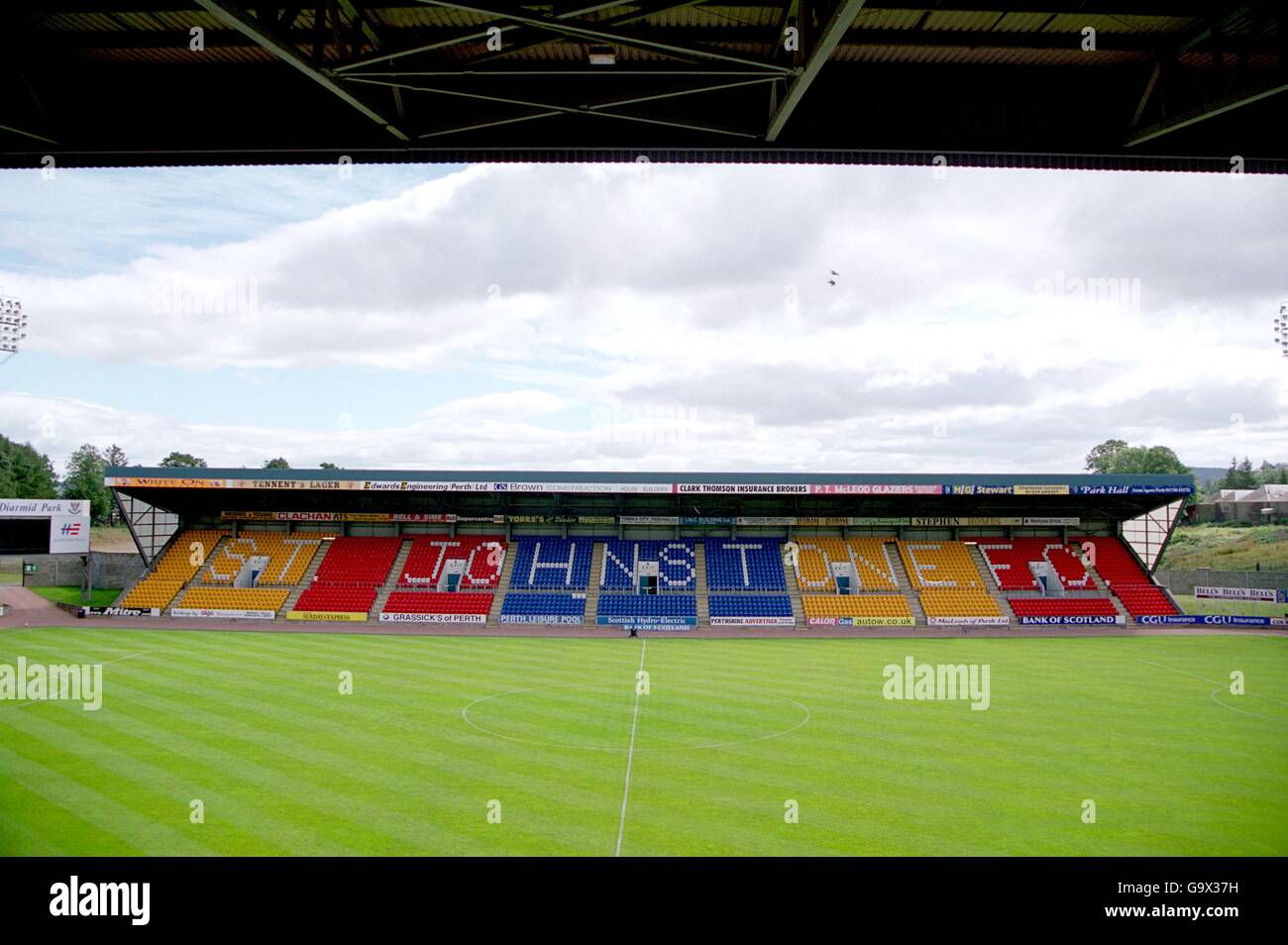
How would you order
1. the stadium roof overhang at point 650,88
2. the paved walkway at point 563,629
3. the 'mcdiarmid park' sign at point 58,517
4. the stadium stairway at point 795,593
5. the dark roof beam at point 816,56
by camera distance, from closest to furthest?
the dark roof beam at point 816,56 → the stadium roof overhang at point 650,88 → the paved walkway at point 563,629 → the stadium stairway at point 795,593 → the 'mcdiarmid park' sign at point 58,517

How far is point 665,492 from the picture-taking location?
40.6 m

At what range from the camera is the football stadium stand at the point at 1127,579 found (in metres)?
39.8

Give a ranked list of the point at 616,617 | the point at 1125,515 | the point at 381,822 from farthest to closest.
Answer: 1. the point at 1125,515
2. the point at 616,617
3. the point at 381,822

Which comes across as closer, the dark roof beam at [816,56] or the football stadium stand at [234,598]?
the dark roof beam at [816,56]

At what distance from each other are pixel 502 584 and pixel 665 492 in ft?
36.1

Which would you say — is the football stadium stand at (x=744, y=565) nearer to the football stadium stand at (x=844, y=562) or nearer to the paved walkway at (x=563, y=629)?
the football stadium stand at (x=844, y=562)

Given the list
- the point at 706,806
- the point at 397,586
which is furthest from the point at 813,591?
the point at 706,806

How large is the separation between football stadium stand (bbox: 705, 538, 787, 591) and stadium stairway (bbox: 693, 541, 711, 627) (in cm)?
25

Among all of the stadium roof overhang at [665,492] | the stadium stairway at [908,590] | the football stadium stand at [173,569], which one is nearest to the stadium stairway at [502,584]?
the stadium roof overhang at [665,492]

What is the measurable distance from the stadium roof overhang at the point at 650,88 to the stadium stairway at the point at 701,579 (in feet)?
115

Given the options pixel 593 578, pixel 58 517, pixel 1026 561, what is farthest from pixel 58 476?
pixel 1026 561
